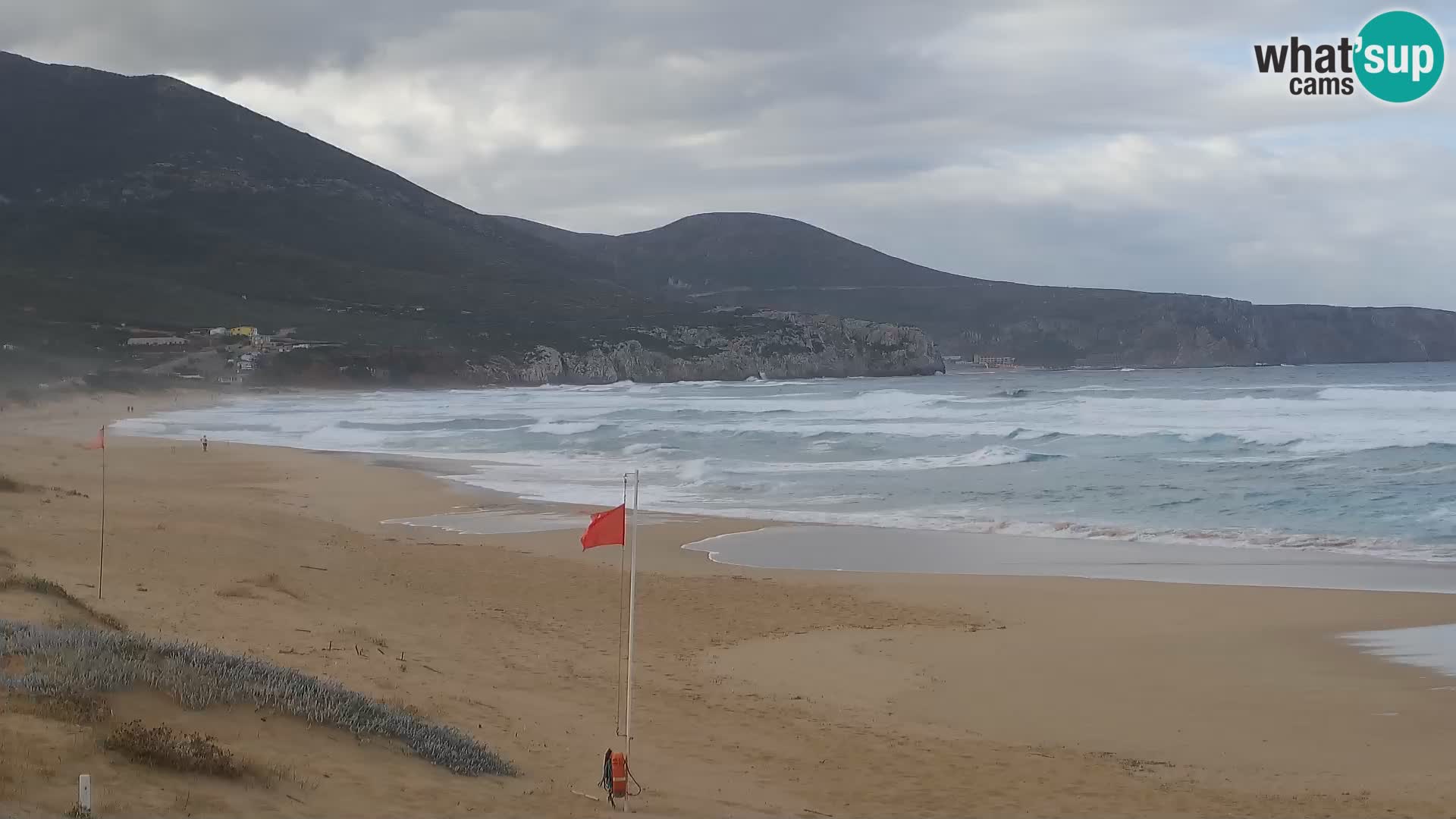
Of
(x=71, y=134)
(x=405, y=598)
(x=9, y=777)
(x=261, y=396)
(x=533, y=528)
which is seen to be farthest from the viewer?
(x=71, y=134)

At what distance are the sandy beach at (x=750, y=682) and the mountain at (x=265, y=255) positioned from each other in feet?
255

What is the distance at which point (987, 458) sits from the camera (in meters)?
29.3

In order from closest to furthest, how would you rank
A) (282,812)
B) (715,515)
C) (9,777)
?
(9,777), (282,812), (715,515)

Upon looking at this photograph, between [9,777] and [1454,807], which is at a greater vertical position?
[9,777]

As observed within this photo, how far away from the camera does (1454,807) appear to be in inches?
260

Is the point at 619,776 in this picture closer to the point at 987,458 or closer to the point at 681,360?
the point at 987,458

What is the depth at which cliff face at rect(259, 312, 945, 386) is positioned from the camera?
93875 mm

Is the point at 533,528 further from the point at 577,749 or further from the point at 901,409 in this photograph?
the point at 901,409

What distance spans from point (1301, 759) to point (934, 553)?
881 centimetres

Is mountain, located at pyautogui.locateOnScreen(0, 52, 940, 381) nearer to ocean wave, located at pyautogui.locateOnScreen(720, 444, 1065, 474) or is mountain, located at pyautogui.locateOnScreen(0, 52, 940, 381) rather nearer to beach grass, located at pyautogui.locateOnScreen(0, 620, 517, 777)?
ocean wave, located at pyautogui.locateOnScreen(720, 444, 1065, 474)

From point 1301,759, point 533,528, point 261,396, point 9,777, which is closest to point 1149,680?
point 1301,759

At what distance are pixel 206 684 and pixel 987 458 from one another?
24701mm

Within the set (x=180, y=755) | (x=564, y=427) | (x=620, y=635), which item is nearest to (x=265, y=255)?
(x=564, y=427)

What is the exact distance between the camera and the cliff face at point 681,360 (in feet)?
308
